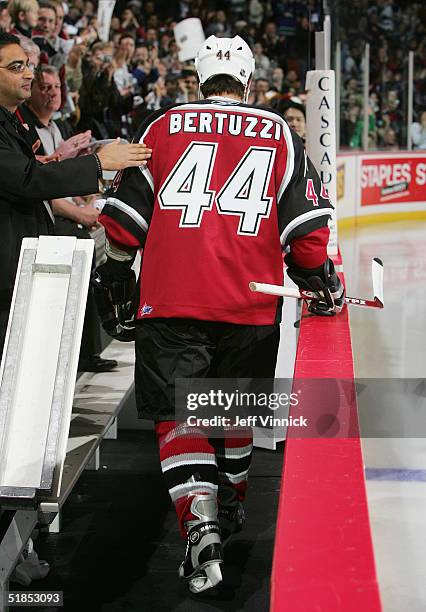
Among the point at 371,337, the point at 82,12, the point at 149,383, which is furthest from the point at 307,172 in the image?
the point at 82,12

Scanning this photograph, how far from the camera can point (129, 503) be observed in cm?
343

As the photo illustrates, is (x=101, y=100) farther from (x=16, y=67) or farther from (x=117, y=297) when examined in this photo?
(x=117, y=297)

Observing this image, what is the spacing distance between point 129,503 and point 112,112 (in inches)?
176

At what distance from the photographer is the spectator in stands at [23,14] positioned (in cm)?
655

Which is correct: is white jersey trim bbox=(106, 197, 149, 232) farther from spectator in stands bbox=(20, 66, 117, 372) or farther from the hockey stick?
spectator in stands bbox=(20, 66, 117, 372)

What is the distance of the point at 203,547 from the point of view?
96.8 inches

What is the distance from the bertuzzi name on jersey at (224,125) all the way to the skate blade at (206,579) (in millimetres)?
1074

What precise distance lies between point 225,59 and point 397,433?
6.32 feet

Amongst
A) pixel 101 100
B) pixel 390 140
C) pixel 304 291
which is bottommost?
pixel 304 291

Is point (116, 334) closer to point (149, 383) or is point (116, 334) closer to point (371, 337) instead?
point (149, 383)

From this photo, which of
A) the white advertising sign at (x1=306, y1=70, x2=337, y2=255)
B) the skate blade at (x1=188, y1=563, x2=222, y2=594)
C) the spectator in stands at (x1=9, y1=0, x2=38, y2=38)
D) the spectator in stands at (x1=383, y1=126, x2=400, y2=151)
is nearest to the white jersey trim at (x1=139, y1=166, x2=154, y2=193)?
the skate blade at (x1=188, y1=563, x2=222, y2=594)

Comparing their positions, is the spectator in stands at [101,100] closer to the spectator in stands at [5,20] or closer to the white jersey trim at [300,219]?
the spectator in stands at [5,20]

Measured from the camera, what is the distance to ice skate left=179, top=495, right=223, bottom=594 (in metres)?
2.46

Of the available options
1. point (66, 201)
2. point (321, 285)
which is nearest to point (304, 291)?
point (321, 285)
